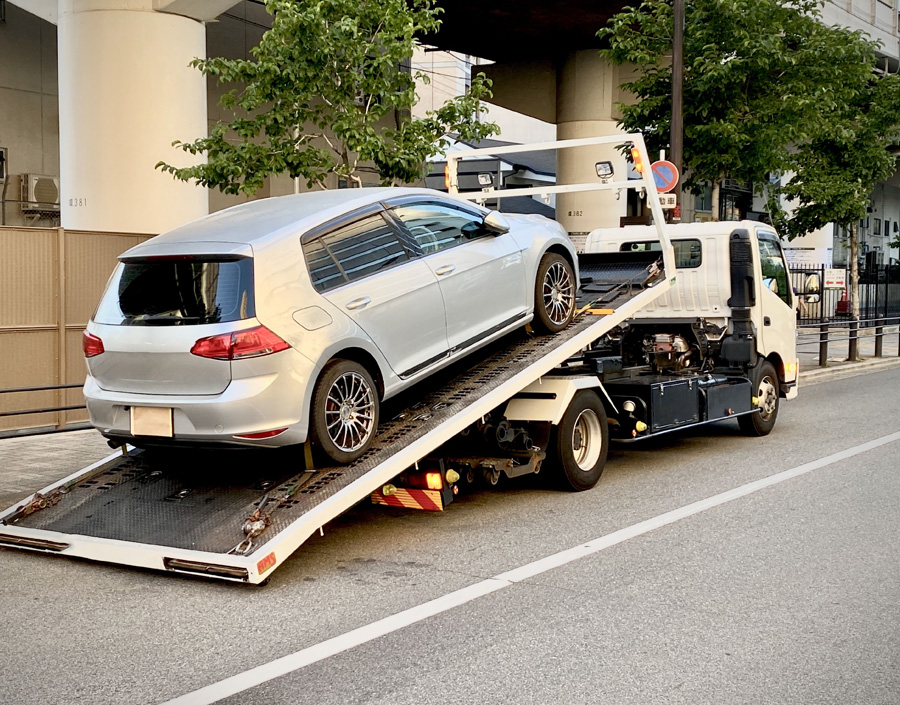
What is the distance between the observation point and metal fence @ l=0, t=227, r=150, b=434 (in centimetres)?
1167

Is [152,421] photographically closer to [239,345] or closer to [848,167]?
[239,345]

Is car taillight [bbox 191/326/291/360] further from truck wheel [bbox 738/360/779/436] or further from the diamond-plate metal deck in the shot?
truck wheel [bbox 738/360/779/436]

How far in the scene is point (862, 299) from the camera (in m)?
44.4

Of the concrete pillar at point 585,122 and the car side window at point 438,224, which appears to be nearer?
the car side window at point 438,224

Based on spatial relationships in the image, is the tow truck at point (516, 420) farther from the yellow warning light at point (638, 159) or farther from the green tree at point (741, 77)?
the green tree at point (741, 77)

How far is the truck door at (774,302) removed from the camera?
38.0 feet

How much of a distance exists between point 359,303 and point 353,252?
41 cm

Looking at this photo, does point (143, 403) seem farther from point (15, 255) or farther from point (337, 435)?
point (15, 255)

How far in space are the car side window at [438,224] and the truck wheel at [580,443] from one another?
5.31 feet

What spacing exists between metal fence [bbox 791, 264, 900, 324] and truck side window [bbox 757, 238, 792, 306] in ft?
61.0

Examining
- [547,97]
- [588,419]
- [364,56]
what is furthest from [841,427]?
[547,97]

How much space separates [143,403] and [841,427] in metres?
8.91

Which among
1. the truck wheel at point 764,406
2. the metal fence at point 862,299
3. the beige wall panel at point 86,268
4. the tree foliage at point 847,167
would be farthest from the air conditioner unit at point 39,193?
the metal fence at point 862,299

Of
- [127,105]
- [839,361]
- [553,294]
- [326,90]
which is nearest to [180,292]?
[553,294]
